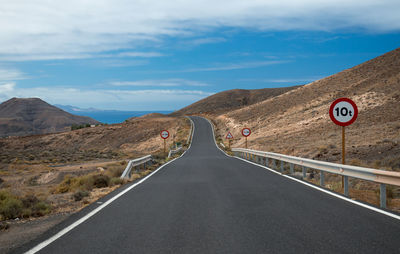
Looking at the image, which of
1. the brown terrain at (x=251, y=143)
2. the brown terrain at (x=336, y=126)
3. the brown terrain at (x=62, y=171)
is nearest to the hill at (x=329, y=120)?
the brown terrain at (x=336, y=126)

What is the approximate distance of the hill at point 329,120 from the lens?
86.5 ft

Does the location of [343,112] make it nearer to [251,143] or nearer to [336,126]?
[336,126]

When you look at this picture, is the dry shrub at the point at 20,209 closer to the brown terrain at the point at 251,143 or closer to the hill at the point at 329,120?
the brown terrain at the point at 251,143

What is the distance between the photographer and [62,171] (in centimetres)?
2970

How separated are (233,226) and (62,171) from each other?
25.2 metres

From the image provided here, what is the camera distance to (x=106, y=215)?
8133mm

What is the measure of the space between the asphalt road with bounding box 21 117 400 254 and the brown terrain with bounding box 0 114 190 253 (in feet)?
4.17

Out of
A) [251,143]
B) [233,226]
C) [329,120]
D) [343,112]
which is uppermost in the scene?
[329,120]

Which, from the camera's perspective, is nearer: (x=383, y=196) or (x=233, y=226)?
(x=233, y=226)

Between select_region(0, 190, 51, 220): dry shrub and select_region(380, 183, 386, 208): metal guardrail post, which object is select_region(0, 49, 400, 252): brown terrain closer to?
select_region(0, 190, 51, 220): dry shrub

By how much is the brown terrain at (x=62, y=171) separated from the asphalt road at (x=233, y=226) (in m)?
1.27

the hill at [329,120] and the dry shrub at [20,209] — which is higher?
the hill at [329,120]

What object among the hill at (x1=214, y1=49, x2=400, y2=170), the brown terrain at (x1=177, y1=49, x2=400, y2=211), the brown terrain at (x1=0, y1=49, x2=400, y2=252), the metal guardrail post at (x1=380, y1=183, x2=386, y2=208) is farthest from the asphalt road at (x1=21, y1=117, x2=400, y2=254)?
the hill at (x1=214, y1=49, x2=400, y2=170)

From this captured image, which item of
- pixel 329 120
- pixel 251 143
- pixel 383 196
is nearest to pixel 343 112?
pixel 383 196
